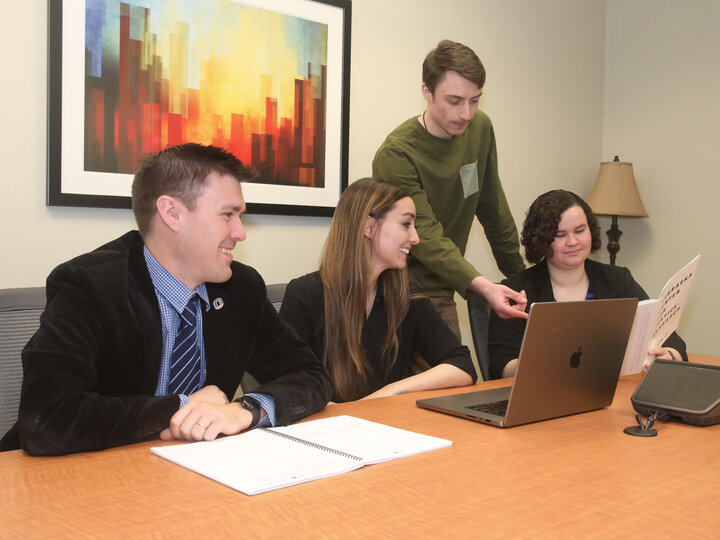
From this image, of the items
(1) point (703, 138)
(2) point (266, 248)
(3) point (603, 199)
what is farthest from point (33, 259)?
(1) point (703, 138)

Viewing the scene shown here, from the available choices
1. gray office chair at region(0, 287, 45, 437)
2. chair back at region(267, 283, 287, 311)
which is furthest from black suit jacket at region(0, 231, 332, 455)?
chair back at region(267, 283, 287, 311)

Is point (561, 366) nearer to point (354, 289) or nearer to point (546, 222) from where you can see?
point (354, 289)

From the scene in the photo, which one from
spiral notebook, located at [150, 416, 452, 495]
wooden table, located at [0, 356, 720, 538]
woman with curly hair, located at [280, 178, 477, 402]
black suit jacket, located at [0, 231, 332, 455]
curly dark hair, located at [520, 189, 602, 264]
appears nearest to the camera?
wooden table, located at [0, 356, 720, 538]

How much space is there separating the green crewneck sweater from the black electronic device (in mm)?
845

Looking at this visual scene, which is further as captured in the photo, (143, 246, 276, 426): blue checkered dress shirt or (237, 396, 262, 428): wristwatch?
(143, 246, 276, 426): blue checkered dress shirt

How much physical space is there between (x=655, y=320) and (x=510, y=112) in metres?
2.14

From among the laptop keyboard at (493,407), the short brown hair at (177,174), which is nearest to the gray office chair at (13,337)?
the short brown hair at (177,174)

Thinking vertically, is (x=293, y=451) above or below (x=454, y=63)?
below

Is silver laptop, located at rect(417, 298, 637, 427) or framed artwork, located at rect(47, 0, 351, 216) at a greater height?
framed artwork, located at rect(47, 0, 351, 216)

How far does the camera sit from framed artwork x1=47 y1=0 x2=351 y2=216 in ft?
7.51

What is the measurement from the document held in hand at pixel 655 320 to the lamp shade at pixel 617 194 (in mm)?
1974

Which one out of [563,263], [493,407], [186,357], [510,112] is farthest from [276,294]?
[510,112]

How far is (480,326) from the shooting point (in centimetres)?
245

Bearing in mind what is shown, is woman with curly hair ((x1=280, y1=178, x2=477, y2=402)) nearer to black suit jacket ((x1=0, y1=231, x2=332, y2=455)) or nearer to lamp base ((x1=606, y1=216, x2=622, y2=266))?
black suit jacket ((x1=0, y1=231, x2=332, y2=455))
